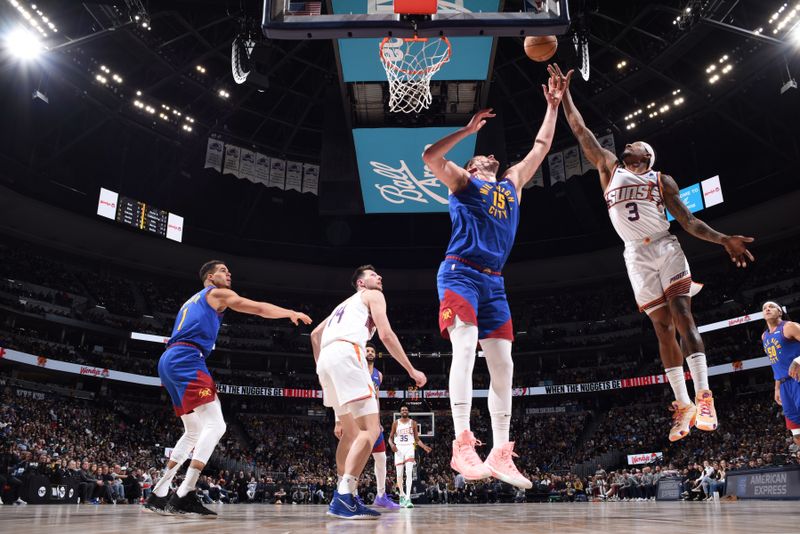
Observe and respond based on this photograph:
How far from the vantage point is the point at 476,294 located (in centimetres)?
443

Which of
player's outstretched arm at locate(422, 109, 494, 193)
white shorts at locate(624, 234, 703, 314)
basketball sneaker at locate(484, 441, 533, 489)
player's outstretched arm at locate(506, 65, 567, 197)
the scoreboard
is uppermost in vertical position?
the scoreboard

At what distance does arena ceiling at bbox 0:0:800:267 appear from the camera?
19.2 m

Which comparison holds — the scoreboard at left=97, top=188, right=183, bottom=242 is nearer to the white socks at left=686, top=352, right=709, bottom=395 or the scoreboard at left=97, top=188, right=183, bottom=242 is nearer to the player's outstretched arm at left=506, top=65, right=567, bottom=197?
the player's outstretched arm at left=506, top=65, right=567, bottom=197

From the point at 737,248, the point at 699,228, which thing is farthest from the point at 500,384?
the point at 699,228

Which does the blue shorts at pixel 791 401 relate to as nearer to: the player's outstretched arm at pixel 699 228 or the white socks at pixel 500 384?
the player's outstretched arm at pixel 699 228

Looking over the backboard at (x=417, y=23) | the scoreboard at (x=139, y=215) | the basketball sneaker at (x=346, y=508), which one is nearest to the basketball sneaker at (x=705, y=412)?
the basketball sneaker at (x=346, y=508)

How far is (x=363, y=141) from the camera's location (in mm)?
18547

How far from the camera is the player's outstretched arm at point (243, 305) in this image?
222 inches

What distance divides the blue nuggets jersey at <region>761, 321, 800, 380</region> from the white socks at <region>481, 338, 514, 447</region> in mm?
5866

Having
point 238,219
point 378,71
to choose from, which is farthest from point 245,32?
point 238,219

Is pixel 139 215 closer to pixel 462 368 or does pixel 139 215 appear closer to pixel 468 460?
pixel 462 368

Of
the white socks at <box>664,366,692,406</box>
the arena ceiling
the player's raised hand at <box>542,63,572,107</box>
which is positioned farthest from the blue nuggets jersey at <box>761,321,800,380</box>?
the arena ceiling

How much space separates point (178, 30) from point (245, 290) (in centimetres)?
1749

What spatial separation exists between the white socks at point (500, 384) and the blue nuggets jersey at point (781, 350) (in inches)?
231
